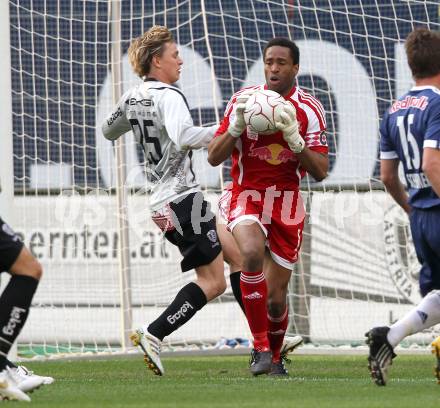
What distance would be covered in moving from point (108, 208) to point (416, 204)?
575 cm

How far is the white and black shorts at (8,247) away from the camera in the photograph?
529cm

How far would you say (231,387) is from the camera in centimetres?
608

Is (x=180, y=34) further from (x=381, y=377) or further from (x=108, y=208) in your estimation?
(x=381, y=377)

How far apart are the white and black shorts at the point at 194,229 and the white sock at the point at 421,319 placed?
182 cm

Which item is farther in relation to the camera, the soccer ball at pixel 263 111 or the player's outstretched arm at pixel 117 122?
the player's outstretched arm at pixel 117 122

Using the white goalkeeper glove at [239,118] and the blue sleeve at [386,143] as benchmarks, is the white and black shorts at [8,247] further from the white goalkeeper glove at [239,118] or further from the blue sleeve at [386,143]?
the blue sleeve at [386,143]

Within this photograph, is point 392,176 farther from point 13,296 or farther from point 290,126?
point 13,296

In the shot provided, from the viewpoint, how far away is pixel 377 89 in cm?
1082

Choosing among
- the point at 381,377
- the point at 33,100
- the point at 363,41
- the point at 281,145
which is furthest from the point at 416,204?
the point at 33,100

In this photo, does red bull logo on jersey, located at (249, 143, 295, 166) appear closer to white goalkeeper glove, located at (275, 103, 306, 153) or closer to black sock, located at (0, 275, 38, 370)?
white goalkeeper glove, located at (275, 103, 306, 153)

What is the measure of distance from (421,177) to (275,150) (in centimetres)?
146

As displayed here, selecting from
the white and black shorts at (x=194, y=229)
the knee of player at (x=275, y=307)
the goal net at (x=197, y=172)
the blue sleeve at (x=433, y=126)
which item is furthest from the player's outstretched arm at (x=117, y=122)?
the goal net at (x=197, y=172)

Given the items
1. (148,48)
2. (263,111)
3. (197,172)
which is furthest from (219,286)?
(197,172)

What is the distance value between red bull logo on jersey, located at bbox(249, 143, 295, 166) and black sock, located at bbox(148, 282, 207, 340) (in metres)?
0.92
